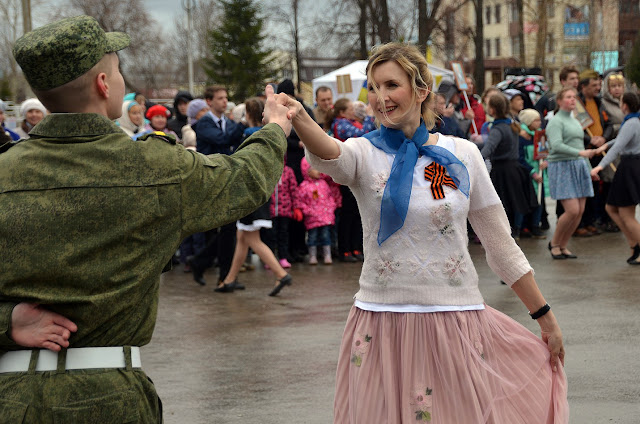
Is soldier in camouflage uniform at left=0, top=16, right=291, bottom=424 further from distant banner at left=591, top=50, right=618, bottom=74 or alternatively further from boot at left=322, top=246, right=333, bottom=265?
distant banner at left=591, top=50, right=618, bottom=74

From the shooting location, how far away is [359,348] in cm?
366

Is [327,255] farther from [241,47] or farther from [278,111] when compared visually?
[241,47]

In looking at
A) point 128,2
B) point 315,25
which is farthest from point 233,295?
point 128,2

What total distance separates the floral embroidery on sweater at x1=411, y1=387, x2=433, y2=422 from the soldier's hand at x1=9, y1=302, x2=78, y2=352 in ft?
5.15

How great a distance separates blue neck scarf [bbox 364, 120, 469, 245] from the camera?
11.8 ft

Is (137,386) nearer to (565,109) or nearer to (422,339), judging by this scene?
(422,339)

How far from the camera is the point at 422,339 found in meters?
3.58

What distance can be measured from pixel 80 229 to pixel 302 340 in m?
5.10

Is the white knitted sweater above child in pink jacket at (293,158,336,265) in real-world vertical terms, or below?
above

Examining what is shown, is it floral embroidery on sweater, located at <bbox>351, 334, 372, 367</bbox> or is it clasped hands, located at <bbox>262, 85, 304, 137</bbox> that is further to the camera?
floral embroidery on sweater, located at <bbox>351, 334, 372, 367</bbox>

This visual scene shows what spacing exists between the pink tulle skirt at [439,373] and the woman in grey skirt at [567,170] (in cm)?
754

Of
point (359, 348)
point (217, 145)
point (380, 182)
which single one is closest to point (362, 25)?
point (217, 145)

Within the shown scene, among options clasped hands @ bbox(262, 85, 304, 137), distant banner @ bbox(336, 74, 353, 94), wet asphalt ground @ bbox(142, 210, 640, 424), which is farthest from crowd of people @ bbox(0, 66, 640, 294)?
clasped hands @ bbox(262, 85, 304, 137)

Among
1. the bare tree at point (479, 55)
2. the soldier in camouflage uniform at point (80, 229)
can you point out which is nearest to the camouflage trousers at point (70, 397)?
the soldier in camouflage uniform at point (80, 229)
